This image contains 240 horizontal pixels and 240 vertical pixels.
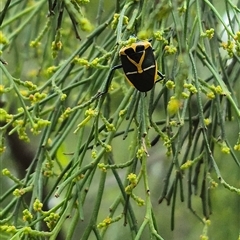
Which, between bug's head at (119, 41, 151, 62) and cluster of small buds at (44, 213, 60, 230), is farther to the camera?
cluster of small buds at (44, 213, 60, 230)

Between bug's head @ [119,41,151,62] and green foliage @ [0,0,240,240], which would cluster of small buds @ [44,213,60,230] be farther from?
bug's head @ [119,41,151,62]

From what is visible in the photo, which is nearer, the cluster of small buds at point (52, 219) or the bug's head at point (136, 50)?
the bug's head at point (136, 50)

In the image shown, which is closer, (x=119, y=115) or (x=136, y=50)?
(x=136, y=50)

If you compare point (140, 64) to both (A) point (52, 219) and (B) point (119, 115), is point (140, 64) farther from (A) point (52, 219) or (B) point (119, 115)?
(A) point (52, 219)

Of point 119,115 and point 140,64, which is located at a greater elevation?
point 140,64

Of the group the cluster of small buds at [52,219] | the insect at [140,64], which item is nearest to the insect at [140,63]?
the insect at [140,64]

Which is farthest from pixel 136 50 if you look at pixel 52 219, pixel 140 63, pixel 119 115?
pixel 52 219

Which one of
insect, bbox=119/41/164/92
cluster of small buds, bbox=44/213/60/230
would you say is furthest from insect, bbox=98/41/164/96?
cluster of small buds, bbox=44/213/60/230

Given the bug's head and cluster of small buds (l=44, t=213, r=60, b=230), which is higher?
the bug's head

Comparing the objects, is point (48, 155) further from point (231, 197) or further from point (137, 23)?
point (231, 197)

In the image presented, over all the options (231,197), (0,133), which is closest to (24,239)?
(0,133)

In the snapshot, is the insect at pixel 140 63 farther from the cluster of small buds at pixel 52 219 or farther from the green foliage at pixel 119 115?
the cluster of small buds at pixel 52 219
